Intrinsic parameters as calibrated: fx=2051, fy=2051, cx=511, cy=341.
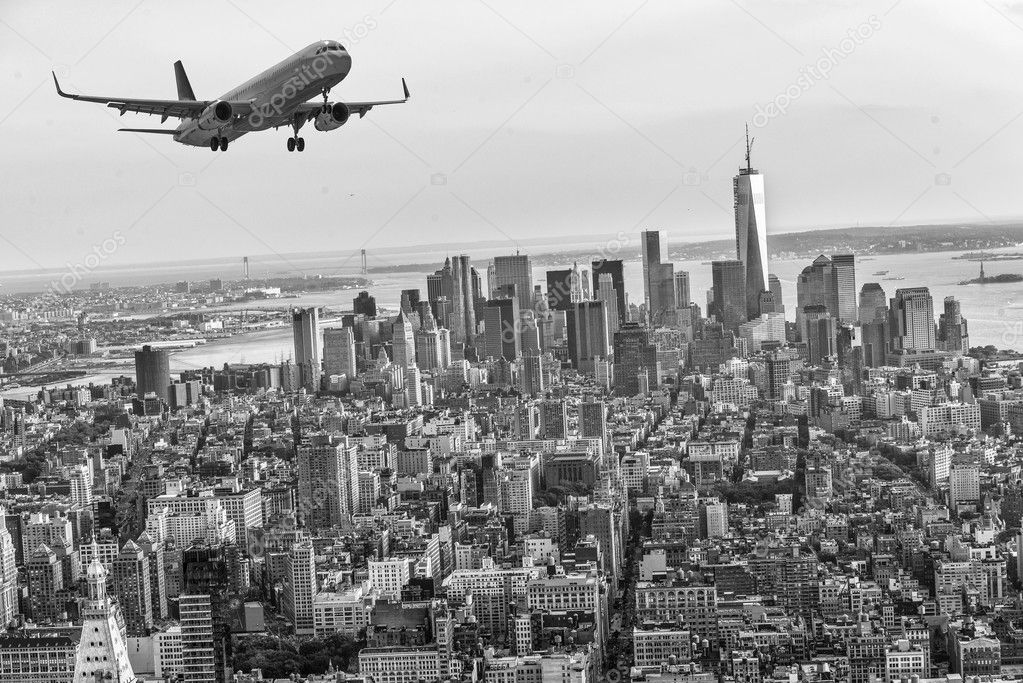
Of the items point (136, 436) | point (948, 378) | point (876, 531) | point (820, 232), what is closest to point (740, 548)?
point (876, 531)

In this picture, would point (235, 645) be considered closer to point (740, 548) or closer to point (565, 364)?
point (740, 548)

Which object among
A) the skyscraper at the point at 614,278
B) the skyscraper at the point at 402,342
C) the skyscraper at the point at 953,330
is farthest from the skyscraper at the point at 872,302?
the skyscraper at the point at 402,342

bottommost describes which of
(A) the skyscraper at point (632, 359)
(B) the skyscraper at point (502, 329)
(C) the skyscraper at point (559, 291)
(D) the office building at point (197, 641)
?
(D) the office building at point (197, 641)

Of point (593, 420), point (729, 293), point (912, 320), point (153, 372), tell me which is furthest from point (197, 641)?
point (729, 293)

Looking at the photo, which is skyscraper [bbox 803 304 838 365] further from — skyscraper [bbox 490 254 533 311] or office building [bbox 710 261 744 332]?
skyscraper [bbox 490 254 533 311]

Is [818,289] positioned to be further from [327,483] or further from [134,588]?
[134,588]

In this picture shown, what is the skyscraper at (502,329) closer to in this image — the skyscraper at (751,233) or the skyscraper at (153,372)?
the skyscraper at (751,233)
